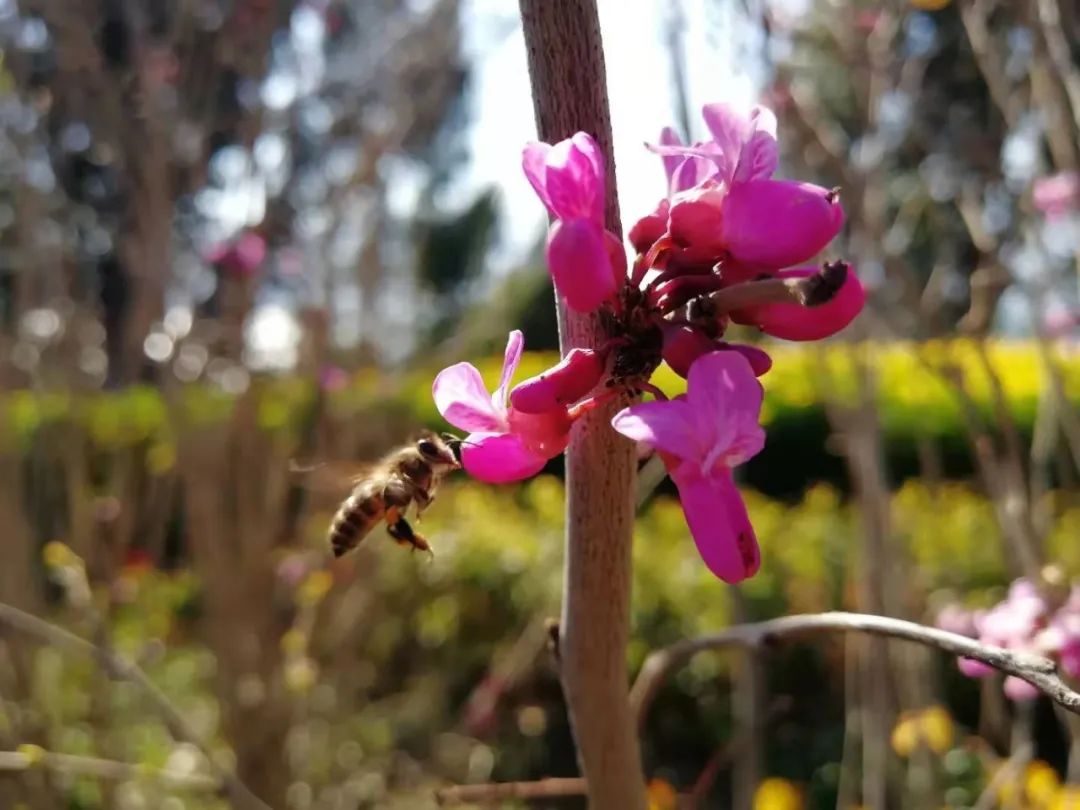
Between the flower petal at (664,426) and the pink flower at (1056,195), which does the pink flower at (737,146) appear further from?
the pink flower at (1056,195)

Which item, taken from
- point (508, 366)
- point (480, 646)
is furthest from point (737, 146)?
point (480, 646)

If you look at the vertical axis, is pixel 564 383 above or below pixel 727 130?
below

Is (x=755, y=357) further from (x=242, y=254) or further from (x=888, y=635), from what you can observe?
(x=242, y=254)

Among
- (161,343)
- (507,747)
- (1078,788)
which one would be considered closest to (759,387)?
(1078,788)

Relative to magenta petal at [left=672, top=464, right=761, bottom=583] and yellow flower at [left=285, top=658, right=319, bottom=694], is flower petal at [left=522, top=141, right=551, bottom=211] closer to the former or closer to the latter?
magenta petal at [left=672, top=464, right=761, bottom=583]

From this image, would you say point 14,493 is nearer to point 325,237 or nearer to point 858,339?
point 325,237

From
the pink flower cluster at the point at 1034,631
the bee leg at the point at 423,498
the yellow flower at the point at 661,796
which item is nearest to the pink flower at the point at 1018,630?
the pink flower cluster at the point at 1034,631

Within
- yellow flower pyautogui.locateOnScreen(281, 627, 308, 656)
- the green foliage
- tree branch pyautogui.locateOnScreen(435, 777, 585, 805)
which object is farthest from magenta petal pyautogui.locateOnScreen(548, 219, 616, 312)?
yellow flower pyautogui.locateOnScreen(281, 627, 308, 656)
